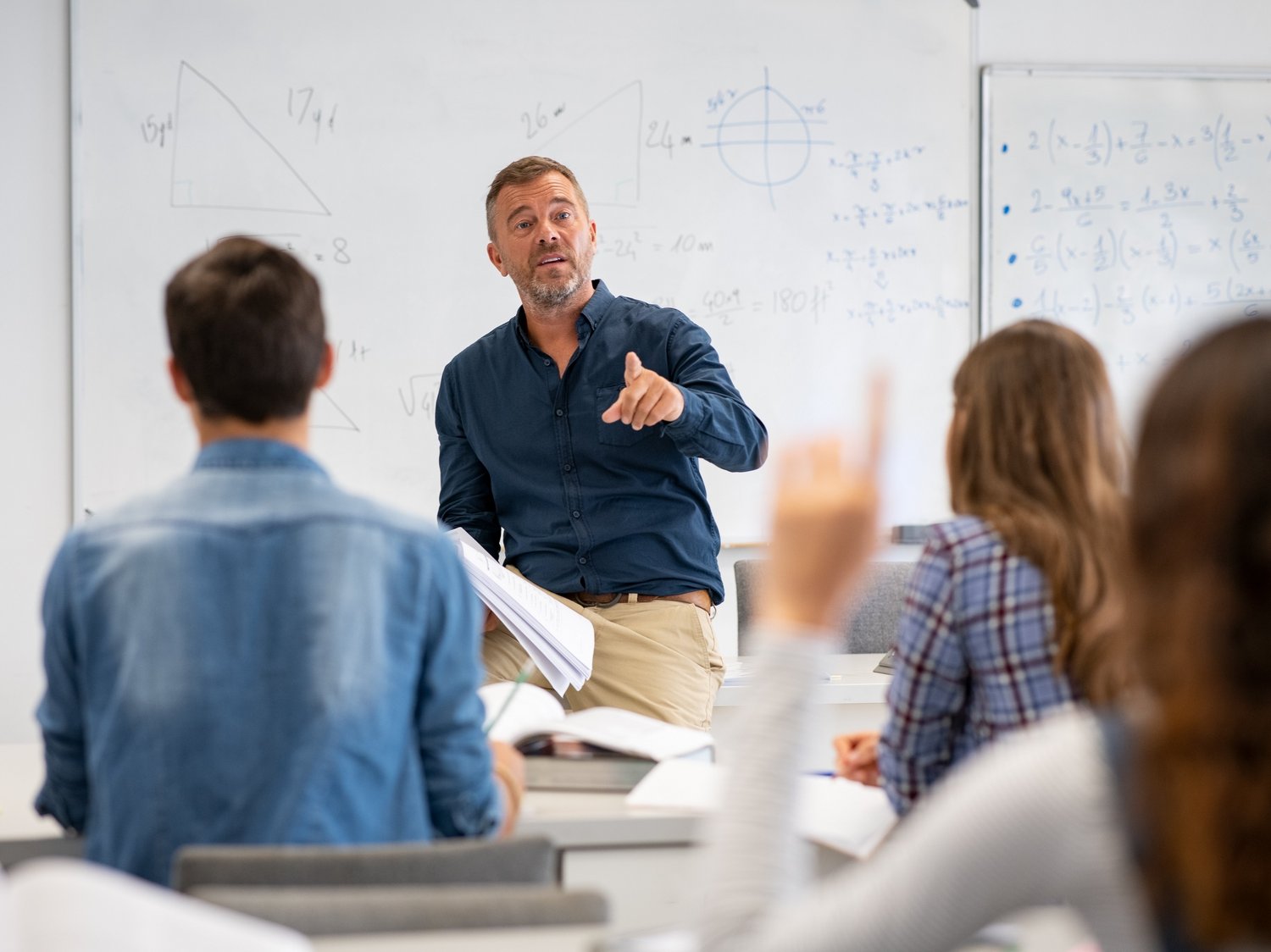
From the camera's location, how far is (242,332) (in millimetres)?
1266

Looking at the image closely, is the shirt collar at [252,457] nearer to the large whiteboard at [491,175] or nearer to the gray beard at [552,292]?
the gray beard at [552,292]

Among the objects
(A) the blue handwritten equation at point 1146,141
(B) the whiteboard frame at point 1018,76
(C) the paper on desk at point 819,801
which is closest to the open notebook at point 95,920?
(C) the paper on desk at point 819,801

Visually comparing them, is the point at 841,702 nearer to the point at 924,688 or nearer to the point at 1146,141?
the point at 924,688

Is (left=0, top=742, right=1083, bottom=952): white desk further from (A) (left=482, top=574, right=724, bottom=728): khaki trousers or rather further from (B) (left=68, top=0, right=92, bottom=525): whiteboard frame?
(B) (left=68, top=0, right=92, bottom=525): whiteboard frame

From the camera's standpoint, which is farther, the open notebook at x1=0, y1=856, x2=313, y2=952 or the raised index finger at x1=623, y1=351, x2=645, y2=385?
the raised index finger at x1=623, y1=351, x2=645, y2=385

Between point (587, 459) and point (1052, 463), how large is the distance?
1410 mm

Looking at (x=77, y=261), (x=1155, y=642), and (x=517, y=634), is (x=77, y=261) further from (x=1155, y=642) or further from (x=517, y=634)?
(x=1155, y=642)

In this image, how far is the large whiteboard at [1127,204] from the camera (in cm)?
393

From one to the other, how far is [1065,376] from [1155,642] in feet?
2.71

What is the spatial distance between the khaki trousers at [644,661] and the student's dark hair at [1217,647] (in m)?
1.87

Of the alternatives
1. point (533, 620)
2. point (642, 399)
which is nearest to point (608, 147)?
point (642, 399)

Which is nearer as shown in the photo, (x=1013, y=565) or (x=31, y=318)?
(x=1013, y=565)

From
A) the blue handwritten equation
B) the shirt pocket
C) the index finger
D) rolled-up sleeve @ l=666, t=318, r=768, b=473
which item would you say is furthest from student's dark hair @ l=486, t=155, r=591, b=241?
the blue handwritten equation

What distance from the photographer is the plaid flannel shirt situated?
136 centimetres
